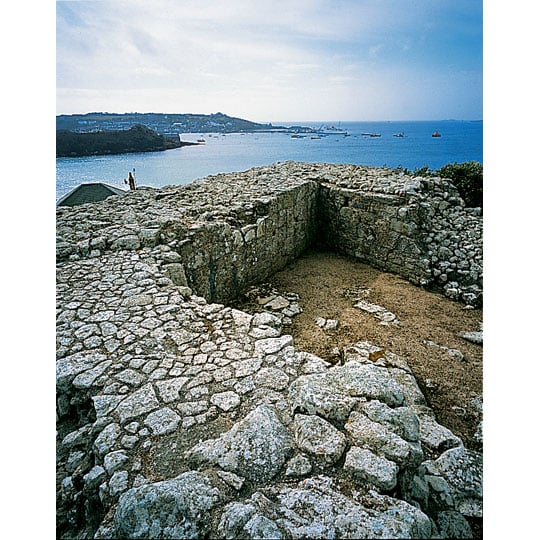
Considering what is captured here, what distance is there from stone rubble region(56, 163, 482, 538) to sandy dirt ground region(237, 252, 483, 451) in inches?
12.3

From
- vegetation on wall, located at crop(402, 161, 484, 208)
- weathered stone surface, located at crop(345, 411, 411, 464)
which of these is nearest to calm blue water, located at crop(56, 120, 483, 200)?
vegetation on wall, located at crop(402, 161, 484, 208)

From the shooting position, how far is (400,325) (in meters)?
4.68

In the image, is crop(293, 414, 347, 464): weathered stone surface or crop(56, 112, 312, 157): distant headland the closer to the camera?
crop(293, 414, 347, 464): weathered stone surface

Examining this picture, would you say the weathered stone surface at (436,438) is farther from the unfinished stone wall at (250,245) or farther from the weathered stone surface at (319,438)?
the unfinished stone wall at (250,245)

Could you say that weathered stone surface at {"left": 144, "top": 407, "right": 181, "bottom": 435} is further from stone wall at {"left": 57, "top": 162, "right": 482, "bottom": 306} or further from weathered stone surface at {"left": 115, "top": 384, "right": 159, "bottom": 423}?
stone wall at {"left": 57, "top": 162, "right": 482, "bottom": 306}

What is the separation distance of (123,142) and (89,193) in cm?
166

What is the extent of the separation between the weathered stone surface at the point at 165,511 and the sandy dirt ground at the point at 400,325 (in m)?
2.06

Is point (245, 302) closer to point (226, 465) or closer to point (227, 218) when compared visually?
point (227, 218)

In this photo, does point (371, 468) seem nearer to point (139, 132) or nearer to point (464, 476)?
point (464, 476)

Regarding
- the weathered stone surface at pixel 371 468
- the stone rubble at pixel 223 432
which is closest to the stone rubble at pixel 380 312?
the stone rubble at pixel 223 432

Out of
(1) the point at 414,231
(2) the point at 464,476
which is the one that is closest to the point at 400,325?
(1) the point at 414,231

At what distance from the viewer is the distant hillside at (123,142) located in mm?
5727

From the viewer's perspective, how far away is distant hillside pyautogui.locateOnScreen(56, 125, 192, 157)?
573cm
